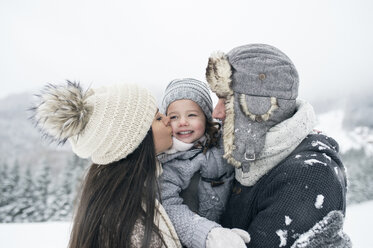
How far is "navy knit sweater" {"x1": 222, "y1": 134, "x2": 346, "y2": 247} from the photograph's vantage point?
1.62m

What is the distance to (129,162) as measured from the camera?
2.19m

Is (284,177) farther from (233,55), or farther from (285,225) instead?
(233,55)

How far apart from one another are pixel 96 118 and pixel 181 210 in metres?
0.97

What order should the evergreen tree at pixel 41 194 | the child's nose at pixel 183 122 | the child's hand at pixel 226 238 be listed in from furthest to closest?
the evergreen tree at pixel 41 194 → the child's nose at pixel 183 122 → the child's hand at pixel 226 238

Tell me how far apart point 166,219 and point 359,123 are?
6282 inches

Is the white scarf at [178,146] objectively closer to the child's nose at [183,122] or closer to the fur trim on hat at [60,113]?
the child's nose at [183,122]

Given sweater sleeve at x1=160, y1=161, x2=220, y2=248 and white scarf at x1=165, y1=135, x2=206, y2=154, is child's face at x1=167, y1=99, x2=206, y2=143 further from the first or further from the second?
sweater sleeve at x1=160, y1=161, x2=220, y2=248

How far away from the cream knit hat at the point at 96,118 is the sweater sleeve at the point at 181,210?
0.46 m

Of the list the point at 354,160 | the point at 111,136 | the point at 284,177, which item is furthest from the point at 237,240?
the point at 354,160

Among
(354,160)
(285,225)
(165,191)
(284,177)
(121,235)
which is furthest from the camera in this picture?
(354,160)

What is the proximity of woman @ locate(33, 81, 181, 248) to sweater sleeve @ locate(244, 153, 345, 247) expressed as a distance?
700 mm

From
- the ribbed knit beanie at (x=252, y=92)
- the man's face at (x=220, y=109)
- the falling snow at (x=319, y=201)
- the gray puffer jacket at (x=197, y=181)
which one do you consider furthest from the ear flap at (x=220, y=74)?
the falling snow at (x=319, y=201)

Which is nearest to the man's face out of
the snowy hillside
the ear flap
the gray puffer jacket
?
the ear flap

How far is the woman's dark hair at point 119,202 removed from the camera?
6.45 ft
